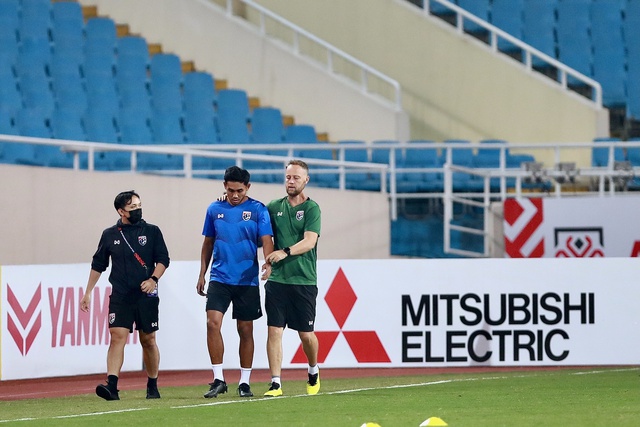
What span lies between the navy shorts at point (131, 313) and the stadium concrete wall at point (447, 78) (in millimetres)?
14882

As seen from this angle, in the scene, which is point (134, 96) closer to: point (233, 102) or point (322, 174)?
point (233, 102)

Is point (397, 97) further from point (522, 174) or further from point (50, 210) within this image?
point (50, 210)

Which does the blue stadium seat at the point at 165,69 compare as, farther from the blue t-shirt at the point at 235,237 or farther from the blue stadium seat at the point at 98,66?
the blue t-shirt at the point at 235,237

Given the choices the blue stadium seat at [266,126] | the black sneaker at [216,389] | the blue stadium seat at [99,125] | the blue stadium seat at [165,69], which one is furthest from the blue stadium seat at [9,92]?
the black sneaker at [216,389]

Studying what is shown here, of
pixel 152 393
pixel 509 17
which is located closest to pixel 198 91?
pixel 509 17

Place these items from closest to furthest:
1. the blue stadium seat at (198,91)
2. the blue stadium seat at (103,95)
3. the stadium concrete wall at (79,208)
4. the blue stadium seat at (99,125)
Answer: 1. the stadium concrete wall at (79,208)
2. the blue stadium seat at (99,125)
3. the blue stadium seat at (103,95)
4. the blue stadium seat at (198,91)

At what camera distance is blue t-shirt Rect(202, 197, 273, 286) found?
12.2 metres

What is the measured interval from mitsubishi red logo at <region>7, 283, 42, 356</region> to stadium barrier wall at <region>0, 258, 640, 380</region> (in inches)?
35.9

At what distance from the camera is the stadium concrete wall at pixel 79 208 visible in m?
16.1

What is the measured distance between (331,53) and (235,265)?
14.9 metres

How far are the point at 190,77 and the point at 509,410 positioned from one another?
50.2 feet

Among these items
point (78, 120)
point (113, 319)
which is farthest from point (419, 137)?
point (113, 319)

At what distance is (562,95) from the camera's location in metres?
26.1

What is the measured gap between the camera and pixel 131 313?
40.3 feet
